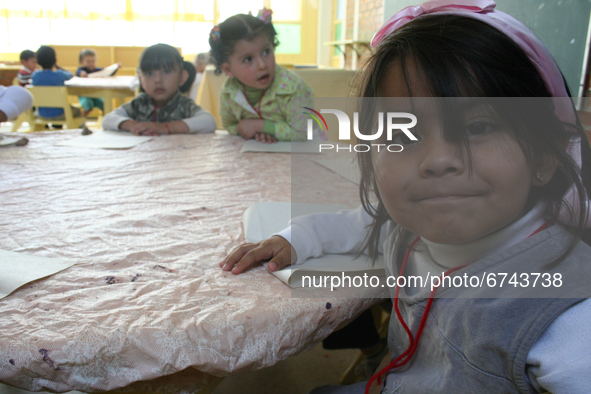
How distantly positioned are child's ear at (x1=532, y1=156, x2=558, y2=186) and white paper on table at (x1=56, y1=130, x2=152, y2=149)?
3.88ft

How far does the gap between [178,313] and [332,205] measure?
1.28 feet

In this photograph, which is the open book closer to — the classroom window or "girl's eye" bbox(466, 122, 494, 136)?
"girl's eye" bbox(466, 122, 494, 136)

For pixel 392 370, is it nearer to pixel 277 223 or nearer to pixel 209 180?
pixel 277 223

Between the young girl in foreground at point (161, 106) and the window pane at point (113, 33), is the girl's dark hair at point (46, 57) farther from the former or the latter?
the window pane at point (113, 33)

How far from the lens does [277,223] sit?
67 centimetres

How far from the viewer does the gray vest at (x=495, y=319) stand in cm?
35

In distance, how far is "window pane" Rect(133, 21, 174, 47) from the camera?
21.9 feet

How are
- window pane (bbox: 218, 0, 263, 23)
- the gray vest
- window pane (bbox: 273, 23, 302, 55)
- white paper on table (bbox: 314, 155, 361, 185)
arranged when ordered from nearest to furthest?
the gray vest < white paper on table (bbox: 314, 155, 361, 185) < window pane (bbox: 218, 0, 263, 23) < window pane (bbox: 273, 23, 302, 55)

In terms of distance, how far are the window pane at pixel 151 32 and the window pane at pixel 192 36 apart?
5.1 inches

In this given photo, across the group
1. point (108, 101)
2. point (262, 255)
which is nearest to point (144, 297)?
point (262, 255)

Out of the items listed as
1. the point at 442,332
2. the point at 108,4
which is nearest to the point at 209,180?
the point at 442,332

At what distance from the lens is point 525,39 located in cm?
36

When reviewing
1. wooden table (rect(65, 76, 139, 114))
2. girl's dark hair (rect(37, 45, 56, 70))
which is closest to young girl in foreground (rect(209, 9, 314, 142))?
wooden table (rect(65, 76, 139, 114))

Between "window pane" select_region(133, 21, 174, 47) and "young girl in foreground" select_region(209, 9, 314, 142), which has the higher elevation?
"window pane" select_region(133, 21, 174, 47)
